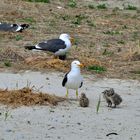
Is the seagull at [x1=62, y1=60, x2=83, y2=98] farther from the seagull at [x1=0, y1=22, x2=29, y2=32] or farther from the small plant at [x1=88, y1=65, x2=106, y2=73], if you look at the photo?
the seagull at [x1=0, y1=22, x2=29, y2=32]

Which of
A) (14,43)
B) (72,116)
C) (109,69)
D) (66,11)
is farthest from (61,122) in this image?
(66,11)

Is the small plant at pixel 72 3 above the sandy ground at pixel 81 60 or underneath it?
above

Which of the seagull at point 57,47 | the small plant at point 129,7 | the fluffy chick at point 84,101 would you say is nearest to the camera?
the fluffy chick at point 84,101

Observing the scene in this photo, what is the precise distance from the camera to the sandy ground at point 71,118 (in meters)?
10.2

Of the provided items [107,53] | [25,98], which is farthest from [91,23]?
[25,98]

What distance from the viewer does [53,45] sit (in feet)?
54.9

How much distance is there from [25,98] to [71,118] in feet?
3.69

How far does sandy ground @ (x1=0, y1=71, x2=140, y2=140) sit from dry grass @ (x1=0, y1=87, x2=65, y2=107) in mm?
167

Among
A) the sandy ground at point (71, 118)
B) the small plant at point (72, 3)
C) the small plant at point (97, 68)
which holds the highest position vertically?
the small plant at point (72, 3)

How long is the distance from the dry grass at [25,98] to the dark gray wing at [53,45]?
4261mm

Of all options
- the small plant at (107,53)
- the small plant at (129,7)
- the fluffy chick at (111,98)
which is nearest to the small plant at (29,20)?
the small plant at (107,53)

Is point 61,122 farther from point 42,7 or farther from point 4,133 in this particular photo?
point 42,7

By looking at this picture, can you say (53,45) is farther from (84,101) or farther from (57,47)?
(84,101)

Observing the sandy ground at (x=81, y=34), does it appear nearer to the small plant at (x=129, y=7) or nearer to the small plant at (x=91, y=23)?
the small plant at (x=91, y=23)
